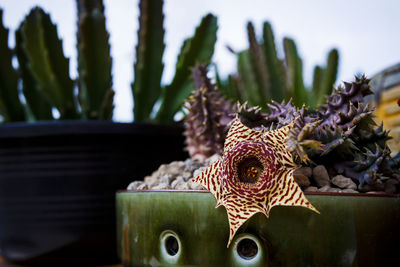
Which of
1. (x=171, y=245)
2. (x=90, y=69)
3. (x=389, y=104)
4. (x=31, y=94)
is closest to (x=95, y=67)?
(x=90, y=69)

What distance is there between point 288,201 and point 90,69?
42 centimetres

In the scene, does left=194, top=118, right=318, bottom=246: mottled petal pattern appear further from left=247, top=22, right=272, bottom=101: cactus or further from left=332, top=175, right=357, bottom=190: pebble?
left=247, top=22, right=272, bottom=101: cactus

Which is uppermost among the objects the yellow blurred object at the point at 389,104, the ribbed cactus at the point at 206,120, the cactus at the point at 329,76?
the cactus at the point at 329,76

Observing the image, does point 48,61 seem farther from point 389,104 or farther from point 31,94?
point 389,104

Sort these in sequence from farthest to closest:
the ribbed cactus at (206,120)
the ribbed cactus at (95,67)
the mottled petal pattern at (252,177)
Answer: the ribbed cactus at (95,67) → the ribbed cactus at (206,120) → the mottled petal pattern at (252,177)

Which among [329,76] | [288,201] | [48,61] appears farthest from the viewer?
[329,76]

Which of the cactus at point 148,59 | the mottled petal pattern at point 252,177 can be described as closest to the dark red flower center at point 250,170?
the mottled petal pattern at point 252,177

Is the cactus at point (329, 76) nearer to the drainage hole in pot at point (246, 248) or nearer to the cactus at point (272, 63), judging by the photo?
the cactus at point (272, 63)

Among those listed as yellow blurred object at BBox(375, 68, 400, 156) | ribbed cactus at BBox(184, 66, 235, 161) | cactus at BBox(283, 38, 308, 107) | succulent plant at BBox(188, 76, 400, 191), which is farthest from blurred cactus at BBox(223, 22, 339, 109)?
succulent plant at BBox(188, 76, 400, 191)

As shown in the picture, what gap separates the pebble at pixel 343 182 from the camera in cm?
29

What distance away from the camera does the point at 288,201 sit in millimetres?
250

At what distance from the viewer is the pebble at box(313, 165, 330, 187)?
0.30m

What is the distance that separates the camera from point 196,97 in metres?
0.42

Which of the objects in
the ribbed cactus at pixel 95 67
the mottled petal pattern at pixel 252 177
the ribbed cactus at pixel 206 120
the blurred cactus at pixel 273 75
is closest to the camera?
the mottled petal pattern at pixel 252 177
